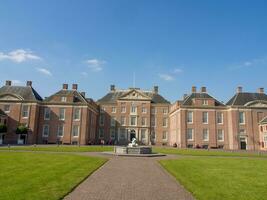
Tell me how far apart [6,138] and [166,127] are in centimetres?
3408

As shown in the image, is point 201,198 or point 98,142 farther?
point 98,142

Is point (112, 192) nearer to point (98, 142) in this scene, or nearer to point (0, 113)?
point (0, 113)

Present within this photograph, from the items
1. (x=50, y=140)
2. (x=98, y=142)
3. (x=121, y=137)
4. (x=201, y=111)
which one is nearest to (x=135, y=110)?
(x=121, y=137)

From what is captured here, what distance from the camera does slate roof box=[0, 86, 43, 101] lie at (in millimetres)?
47287

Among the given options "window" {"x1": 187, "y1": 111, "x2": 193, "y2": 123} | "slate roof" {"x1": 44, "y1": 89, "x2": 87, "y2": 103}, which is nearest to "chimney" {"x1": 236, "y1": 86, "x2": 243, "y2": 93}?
"window" {"x1": 187, "y1": 111, "x2": 193, "y2": 123}

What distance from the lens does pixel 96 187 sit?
9.11 m

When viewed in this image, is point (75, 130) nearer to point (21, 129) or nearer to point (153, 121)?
point (21, 129)

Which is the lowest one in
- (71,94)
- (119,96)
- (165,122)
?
(165,122)

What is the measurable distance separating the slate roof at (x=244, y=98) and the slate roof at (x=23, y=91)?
3870 centimetres

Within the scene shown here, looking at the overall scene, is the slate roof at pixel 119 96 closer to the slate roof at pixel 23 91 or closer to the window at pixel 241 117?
the slate roof at pixel 23 91

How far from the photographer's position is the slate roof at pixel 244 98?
46.5 metres

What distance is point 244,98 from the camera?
155 feet

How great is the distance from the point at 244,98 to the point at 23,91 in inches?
1724

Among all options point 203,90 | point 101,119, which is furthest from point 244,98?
point 101,119
